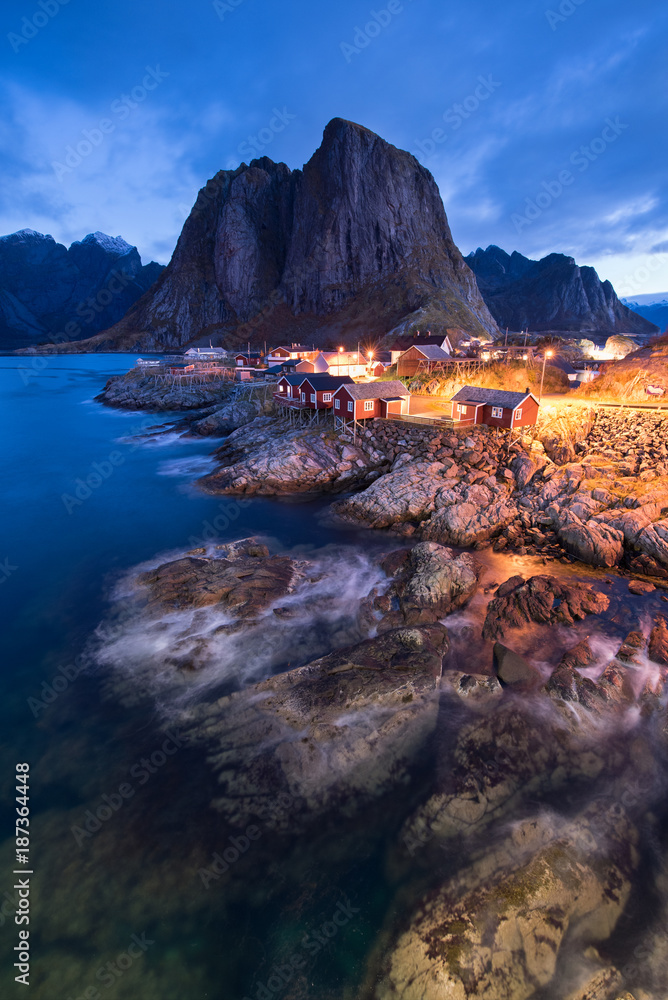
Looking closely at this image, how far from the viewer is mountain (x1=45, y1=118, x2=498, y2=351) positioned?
123 metres

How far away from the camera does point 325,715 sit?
1341 centimetres

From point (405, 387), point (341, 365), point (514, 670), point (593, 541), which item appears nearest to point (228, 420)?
point (405, 387)

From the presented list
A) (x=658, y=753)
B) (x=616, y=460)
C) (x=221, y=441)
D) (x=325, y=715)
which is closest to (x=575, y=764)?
(x=658, y=753)

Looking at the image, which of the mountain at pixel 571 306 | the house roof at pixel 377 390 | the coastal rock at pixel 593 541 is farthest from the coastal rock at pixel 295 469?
the mountain at pixel 571 306

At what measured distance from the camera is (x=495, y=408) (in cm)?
3444

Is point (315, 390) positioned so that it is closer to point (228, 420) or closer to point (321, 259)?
point (228, 420)

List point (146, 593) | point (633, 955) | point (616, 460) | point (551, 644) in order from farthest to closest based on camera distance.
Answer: point (616, 460) → point (146, 593) → point (551, 644) → point (633, 955)

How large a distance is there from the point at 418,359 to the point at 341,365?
1412 centimetres

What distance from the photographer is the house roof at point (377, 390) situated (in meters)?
37.9

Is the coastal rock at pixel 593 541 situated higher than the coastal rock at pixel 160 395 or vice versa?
the coastal rock at pixel 160 395

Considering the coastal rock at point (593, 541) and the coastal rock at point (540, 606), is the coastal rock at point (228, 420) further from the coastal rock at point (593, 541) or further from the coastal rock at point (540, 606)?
the coastal rock at point (540, 606)

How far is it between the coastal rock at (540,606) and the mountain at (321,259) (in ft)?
285

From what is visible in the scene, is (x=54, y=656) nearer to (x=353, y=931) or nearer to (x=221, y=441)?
(x=353, y=931)

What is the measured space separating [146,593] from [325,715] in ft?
38.3
